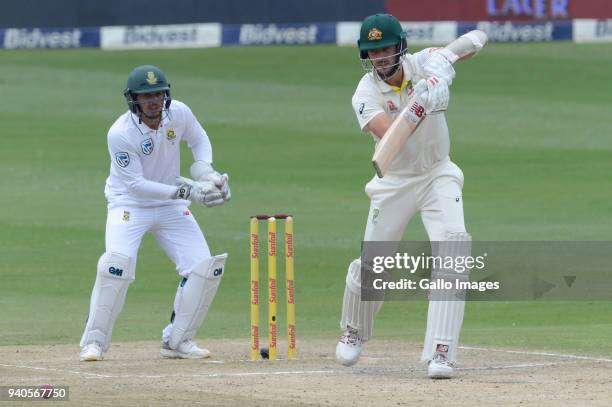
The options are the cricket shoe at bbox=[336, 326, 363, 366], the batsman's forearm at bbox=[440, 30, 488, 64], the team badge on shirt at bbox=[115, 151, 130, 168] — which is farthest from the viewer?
the team badge on shirt at bbox=[115, 151, 130, 168]

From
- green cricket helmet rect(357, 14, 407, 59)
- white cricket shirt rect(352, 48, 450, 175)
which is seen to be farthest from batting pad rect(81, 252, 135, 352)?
green cricket helmet rect(357, 14, 407, 59)

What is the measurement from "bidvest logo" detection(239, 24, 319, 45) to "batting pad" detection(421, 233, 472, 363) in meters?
23.9

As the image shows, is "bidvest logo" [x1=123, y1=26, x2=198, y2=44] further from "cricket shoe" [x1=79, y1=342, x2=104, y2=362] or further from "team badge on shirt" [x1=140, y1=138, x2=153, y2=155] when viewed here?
"cricket shoe" [x1=79, y1=342, x2=104, y2=362]

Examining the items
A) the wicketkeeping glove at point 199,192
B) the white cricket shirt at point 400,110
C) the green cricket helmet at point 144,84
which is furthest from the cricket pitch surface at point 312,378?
the green cricket helmet at point 144,84

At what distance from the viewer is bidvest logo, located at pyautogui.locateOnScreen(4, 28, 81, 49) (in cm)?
3306

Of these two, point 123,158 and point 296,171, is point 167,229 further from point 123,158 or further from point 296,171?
point 296,171

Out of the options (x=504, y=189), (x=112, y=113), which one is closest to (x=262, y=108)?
(x=112, y=113)

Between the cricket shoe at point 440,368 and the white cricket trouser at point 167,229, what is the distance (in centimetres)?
215

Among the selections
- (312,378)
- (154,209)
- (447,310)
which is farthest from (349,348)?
(154,209)

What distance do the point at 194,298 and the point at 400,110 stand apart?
213 cm

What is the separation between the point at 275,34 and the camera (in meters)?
33.4

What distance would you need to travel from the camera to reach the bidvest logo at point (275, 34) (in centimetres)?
3316

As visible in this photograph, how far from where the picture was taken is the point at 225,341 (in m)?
11.8

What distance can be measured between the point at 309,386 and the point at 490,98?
20186 millimetres
